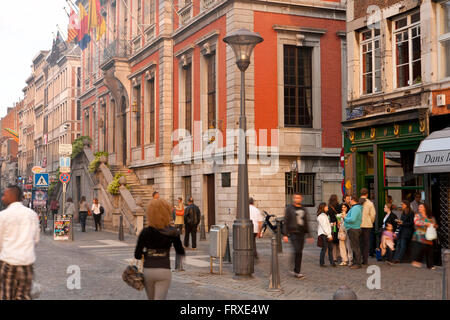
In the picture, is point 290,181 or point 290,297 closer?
point 290,297

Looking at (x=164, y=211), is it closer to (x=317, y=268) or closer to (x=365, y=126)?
(x=317, y=268)

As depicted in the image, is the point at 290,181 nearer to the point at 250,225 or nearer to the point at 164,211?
the point at 250,225

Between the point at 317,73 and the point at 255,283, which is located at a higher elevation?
the point at 317,73

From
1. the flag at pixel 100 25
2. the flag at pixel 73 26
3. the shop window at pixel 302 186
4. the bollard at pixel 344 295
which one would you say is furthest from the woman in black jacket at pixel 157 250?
the flag at pixel 73 26

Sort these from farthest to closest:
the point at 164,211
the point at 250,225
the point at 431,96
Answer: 1. the point at 431,96
2. the point at 250,225
3. the point at 164,211

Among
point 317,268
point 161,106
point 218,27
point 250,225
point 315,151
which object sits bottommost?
A: point 317,268

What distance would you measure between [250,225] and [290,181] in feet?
39.9

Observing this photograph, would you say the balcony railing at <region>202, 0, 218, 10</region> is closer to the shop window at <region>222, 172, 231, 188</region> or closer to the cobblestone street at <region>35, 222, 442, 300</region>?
the shop window at <region>222, 172, 231, 188</region>

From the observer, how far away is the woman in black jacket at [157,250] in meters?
6.71

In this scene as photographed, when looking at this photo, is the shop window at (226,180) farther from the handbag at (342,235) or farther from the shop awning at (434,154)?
the shop awning at (434,154)

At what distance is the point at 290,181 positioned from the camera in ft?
81.2

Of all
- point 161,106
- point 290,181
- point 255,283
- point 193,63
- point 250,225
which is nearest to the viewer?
point 255,283

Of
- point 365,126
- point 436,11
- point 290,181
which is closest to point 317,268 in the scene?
point 365,126

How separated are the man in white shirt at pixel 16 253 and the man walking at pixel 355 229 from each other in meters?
8.84
